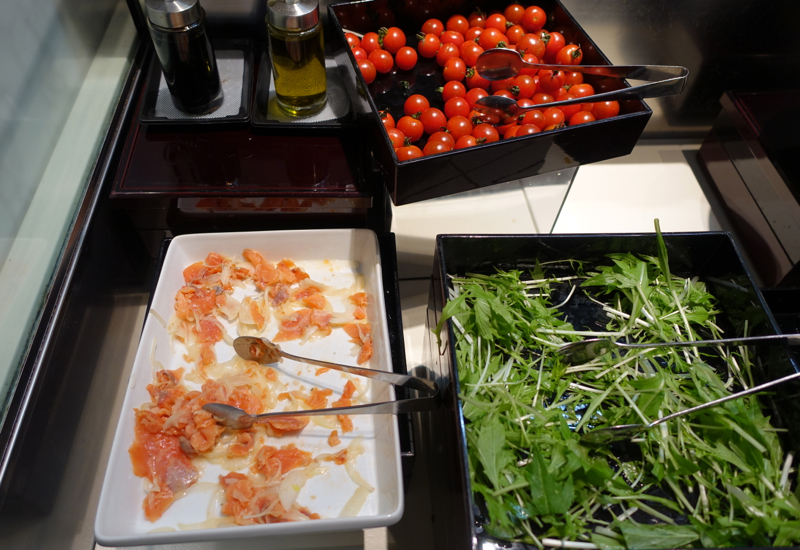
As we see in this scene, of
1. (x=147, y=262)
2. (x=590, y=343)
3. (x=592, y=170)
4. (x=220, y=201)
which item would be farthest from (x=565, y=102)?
(x=147, y=262)

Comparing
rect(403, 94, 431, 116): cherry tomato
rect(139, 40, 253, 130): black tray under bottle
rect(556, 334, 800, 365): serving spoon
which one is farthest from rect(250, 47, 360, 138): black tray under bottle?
rect(556, 334, 800, 365): serving spoon

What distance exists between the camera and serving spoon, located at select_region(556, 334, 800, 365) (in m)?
0.92

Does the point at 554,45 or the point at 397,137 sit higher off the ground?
the point at 554,45

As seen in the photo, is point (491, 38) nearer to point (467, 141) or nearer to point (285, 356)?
point (467, 141)

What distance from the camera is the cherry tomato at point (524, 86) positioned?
48.1 inches

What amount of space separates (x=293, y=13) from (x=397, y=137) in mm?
319

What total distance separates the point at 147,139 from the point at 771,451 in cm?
140

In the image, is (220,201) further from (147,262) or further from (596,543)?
(596,543)

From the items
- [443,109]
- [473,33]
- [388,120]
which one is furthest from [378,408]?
[473,33]

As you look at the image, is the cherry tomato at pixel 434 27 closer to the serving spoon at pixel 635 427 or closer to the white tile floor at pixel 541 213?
the white tile floor at pixel 541 213

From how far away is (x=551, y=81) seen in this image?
122 centimetres

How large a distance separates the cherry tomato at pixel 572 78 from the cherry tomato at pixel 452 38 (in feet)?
0.91

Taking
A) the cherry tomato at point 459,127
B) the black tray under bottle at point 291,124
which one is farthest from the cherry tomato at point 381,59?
the cherry tomato at point 459,127

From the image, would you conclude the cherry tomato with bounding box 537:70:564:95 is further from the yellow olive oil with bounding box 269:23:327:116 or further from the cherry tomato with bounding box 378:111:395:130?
the yellow olive oil with bounding box 269:23:327:116
